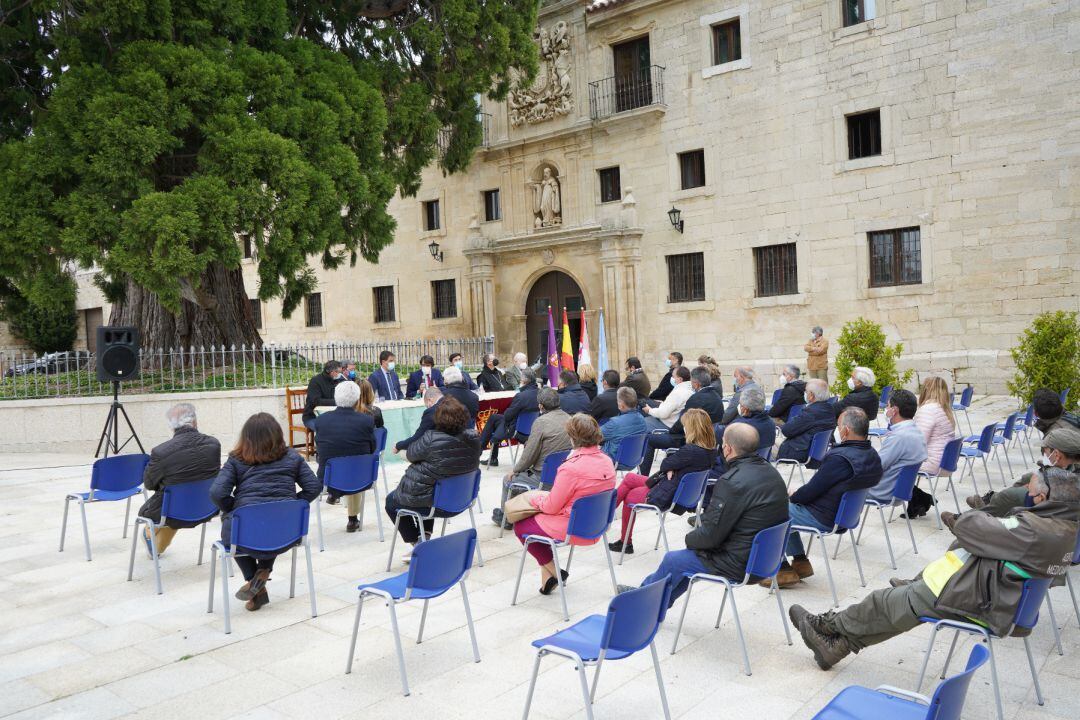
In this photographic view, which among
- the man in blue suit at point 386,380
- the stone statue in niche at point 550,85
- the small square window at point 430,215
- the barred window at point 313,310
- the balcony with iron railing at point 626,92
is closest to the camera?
the man in blue suit at point 386,380

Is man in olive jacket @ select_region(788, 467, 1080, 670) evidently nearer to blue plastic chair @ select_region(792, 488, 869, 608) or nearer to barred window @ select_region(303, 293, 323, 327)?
blue plastic chair @ select_region(792, 488, 869, 608)

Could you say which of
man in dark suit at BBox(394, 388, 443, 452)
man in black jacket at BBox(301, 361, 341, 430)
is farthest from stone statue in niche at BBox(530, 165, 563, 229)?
man in dark suit at BBox(394, 388, 443, 452)

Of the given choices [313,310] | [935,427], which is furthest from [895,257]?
[313,310]

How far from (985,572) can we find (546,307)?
18.0 metres

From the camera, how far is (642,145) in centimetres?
1877

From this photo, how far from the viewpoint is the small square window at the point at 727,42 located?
17.5 meters

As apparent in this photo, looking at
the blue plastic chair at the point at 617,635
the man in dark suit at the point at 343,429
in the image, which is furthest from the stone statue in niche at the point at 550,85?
the blue plastic chair at the point at 617,635

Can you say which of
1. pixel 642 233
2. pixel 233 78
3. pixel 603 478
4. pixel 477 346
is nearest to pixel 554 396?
pixel 603 478

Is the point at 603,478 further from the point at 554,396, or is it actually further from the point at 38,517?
the point at 38,517

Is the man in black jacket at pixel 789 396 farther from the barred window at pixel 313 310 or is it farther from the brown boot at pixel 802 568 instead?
the barred window at pixel 313 310

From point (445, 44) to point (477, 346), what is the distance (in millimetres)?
8626

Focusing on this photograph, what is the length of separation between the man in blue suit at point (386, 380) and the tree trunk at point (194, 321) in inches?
151

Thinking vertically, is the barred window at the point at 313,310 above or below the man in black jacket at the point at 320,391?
above

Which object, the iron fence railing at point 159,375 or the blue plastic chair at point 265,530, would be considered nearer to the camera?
the blue plastic chair at point 265,530
